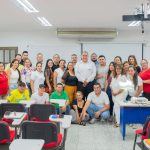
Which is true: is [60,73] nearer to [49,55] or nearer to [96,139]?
[96,139]

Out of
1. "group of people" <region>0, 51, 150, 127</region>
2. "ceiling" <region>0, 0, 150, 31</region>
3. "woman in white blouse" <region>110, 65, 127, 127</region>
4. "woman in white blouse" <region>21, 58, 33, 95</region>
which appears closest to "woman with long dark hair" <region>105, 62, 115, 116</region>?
"group of people" <region>0, 51, 150, 127</region>

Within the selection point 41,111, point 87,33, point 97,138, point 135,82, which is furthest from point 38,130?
point 87,33

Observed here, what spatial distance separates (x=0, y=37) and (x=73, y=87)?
5174 mm

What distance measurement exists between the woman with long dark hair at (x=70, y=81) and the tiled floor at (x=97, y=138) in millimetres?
855

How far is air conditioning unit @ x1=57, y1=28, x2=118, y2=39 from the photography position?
9711mm

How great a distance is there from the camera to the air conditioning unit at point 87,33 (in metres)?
9.71

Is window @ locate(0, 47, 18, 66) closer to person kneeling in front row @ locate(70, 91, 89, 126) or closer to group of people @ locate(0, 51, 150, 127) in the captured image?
group of people @ locate(0, 51, 150, 127)

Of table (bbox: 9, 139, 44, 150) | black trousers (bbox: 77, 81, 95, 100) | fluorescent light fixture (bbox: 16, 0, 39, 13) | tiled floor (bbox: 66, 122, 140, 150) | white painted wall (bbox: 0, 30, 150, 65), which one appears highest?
fluorescent light fixture (bbox: 16, 0, 39, 13)

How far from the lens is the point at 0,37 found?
10695mm

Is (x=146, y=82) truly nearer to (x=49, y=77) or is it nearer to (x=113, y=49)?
(x=49, y=77)

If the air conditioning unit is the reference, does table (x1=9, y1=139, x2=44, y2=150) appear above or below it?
below

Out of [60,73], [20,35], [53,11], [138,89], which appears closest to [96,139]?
[138,89]

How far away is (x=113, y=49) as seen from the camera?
33.7 ft

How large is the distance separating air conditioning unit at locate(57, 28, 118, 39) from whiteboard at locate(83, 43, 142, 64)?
0.45 meters
